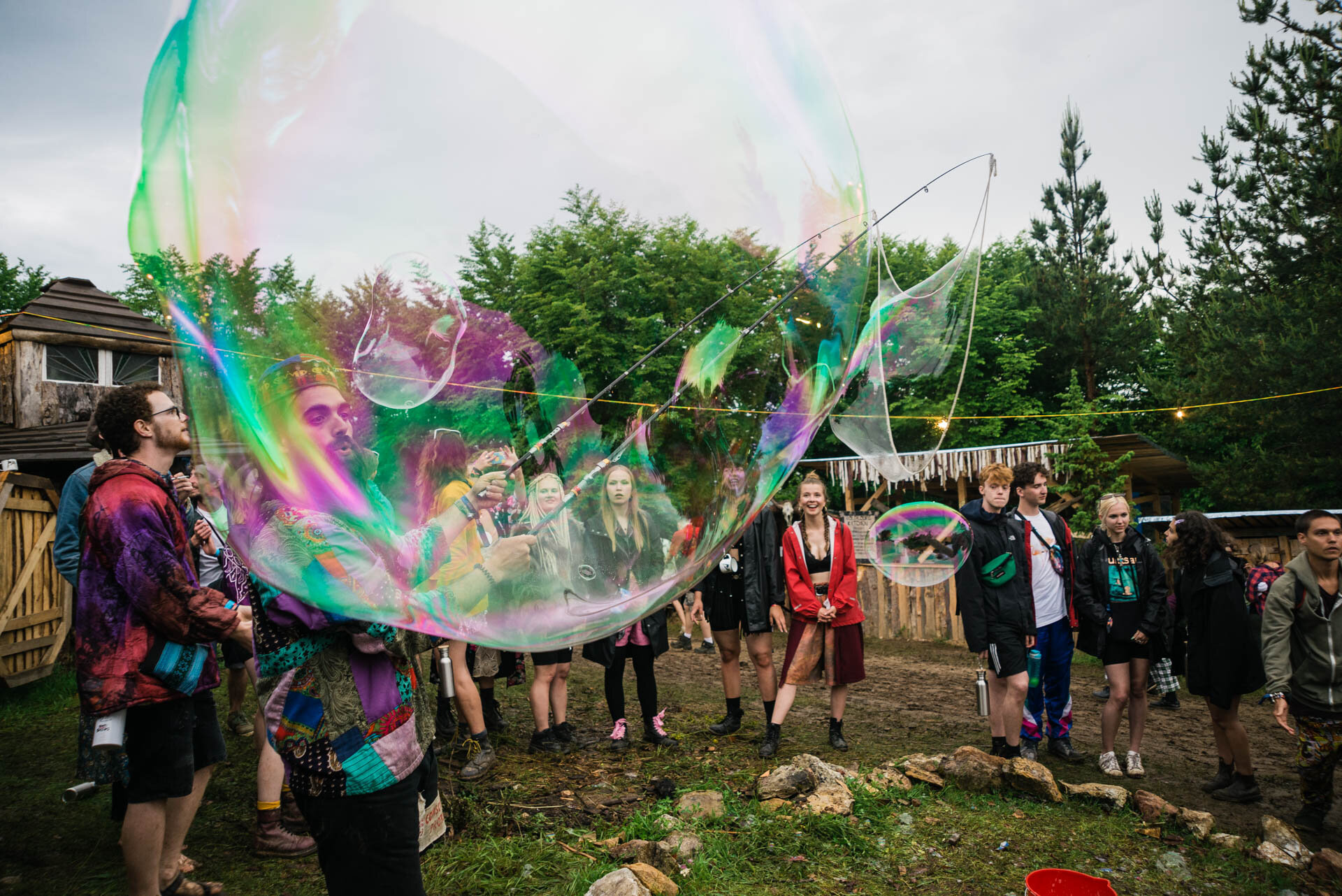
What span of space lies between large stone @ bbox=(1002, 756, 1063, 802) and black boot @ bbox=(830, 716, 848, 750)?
1.19 meters

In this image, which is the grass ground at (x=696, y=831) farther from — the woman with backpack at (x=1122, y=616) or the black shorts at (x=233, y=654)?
the black shorts at (x=233, y=654)

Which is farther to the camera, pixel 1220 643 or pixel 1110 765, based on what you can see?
pixel 1110 765

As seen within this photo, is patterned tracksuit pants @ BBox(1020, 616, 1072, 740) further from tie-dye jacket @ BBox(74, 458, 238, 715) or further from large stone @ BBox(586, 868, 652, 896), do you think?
tie-dye jacket @ BBox(74, 458, 238, 715)

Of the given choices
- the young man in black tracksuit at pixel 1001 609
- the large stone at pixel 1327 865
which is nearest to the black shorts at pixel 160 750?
the young man in black tracksuit at pixel 1001 609

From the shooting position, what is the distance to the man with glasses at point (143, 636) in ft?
8.18

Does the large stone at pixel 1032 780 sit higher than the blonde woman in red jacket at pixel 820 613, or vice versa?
the blonde woman in red jacket at pixel 820 613

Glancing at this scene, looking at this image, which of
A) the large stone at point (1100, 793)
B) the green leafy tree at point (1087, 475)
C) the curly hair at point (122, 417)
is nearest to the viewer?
the curly hair at point (122, 417)

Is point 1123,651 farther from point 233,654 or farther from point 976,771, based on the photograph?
point 233,654

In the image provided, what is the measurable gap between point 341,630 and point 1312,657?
16.6 feet

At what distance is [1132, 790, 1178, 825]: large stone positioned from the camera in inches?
156

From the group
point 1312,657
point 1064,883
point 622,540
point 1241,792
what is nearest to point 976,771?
point 1064,883

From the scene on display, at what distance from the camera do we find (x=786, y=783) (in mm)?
4156

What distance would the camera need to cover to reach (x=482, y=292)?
2.46 m

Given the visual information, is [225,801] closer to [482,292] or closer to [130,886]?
[130,886]
